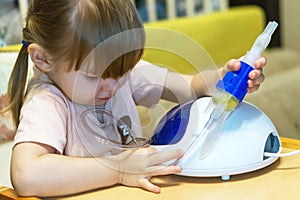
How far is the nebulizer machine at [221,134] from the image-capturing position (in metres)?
0.66

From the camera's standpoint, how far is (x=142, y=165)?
2.17 ft

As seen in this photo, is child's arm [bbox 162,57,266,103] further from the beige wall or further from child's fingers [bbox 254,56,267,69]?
the beige wall

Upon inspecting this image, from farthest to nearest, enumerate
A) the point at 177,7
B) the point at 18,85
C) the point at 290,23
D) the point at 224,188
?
the point at 290,23
the point at 177,7
the point at 18,85
the point at 224,188

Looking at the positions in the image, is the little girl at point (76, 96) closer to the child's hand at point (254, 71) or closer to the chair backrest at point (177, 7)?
the child's hand at point (254, 71)

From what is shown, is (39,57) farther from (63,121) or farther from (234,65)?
Answer: (234,65)

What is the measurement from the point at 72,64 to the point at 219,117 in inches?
8.1

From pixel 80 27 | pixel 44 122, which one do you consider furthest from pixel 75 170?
pixel 80 27

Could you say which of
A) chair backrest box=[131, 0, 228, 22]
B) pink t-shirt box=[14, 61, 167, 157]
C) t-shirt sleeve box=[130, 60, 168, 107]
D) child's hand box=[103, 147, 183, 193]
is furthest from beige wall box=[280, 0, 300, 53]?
child's hand box=[103, 147, 183, 193]

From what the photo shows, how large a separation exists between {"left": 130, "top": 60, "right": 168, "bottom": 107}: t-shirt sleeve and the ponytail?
177 millimetres

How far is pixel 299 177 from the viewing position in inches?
25.5

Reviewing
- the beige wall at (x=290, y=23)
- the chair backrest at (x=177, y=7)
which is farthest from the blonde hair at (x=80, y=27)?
the beige wall at (x=290, y=23)

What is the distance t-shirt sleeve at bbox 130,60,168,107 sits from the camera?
86cm

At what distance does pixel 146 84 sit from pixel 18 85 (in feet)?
0.69

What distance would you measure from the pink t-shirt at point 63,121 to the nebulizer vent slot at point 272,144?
174 millimetres
